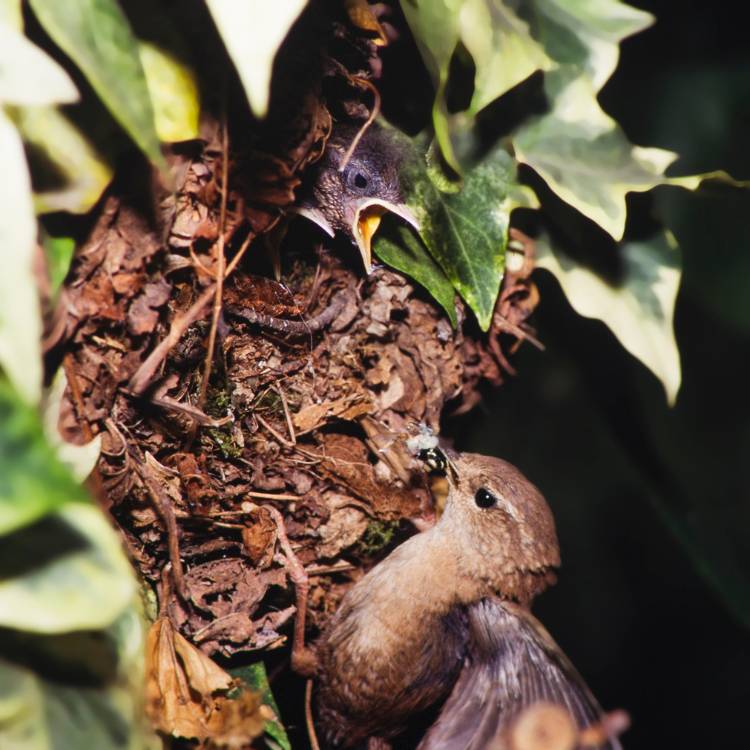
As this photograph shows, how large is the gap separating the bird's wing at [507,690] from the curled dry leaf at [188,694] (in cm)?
34

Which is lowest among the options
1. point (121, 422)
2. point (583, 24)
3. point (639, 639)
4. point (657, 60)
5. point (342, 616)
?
point (639, 639)

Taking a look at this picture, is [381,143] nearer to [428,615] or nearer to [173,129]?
[173,129]

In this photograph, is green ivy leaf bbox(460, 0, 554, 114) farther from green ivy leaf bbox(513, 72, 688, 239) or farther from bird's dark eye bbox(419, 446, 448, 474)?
bird's dark eye bbox(419, 446, 448, 474)

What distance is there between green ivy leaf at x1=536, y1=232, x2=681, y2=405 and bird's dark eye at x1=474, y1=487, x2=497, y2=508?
1.15 ft

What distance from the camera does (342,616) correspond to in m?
1.50

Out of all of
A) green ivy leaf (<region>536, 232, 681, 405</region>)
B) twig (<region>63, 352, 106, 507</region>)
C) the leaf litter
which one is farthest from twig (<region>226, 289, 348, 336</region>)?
green ivy leaf (<region>536, 232, 681, 405</region>)

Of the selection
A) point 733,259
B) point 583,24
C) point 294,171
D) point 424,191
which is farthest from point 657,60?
point 294,171

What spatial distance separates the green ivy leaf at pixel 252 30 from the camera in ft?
2.79

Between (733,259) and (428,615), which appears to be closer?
(428,615)

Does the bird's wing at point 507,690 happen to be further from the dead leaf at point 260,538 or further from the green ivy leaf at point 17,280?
the green ivy leaf at point 17,280

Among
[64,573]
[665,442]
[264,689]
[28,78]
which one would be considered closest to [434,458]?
[264,689]

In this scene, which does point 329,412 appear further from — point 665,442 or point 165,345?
point 665,442

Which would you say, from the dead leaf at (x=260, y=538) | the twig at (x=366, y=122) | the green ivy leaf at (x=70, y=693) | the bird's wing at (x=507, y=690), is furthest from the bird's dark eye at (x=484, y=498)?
the green ivy leaf at (x=70, y=693)

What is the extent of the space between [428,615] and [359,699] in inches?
7.3
